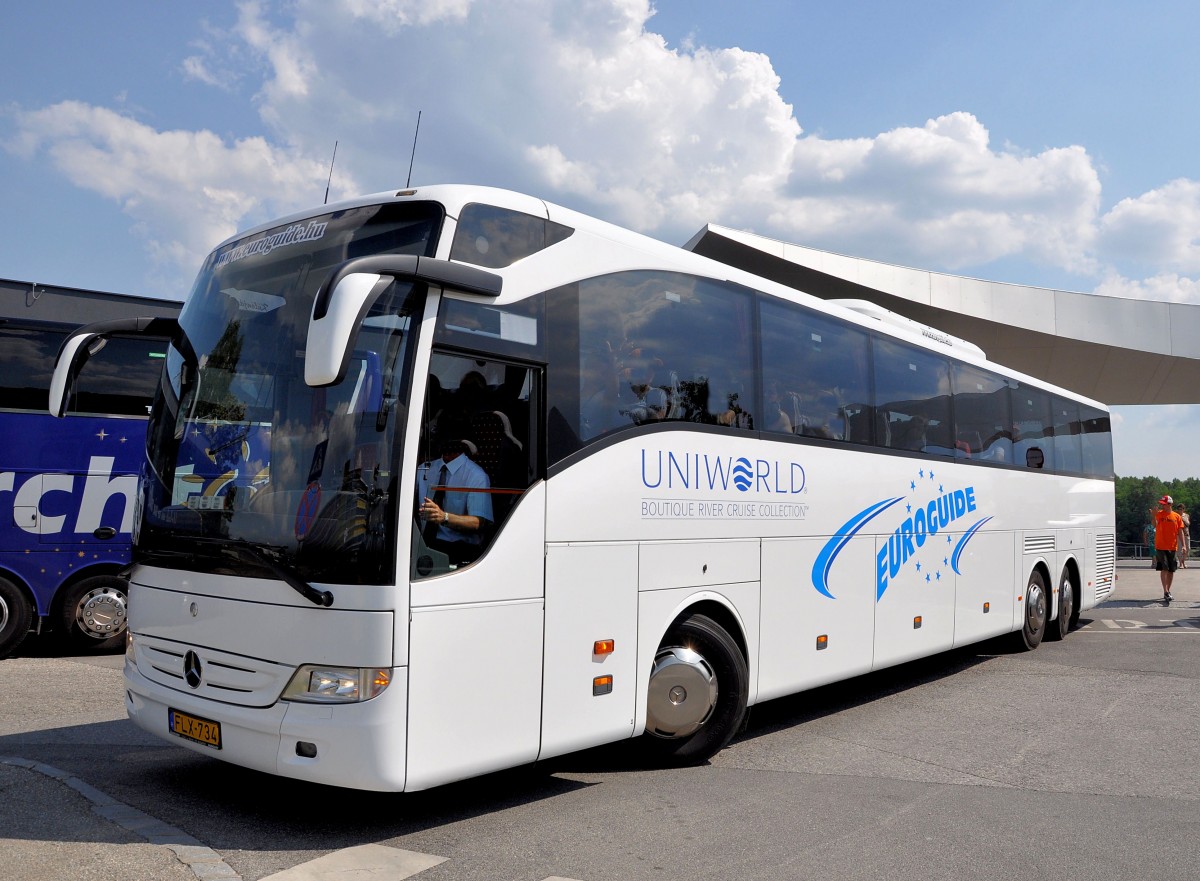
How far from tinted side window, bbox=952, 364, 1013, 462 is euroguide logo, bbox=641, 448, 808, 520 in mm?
3689

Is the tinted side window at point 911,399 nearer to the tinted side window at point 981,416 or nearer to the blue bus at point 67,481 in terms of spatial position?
the tinted side window at point 981,416

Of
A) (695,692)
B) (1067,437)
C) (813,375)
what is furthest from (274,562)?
(1067,437)

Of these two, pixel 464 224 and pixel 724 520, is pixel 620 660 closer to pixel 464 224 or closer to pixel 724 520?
pixel 724 520

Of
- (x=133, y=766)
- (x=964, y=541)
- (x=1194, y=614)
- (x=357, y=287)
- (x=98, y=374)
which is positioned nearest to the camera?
(x=357, y=287)

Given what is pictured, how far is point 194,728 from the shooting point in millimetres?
5340

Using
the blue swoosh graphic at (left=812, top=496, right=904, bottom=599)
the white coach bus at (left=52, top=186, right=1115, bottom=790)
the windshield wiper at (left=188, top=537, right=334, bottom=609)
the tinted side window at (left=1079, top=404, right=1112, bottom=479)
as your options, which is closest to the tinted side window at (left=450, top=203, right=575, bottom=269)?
the white coach bus at (left=52, top=186, right=1115, bottom=790)

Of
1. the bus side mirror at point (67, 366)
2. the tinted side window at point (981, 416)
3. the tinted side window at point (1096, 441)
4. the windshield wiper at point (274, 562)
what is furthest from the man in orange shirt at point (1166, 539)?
the bus side mirror at point (67, 366)

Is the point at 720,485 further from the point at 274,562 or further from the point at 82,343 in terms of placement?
the point at 82,343

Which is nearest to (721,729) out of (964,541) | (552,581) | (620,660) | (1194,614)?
(620,660)

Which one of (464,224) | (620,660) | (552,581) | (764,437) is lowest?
(620,660)

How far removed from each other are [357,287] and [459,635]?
1757 millimetres

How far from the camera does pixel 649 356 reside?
6496 mm

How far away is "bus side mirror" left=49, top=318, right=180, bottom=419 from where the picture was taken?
240 inches

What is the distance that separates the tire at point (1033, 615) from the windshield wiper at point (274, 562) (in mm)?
9729
